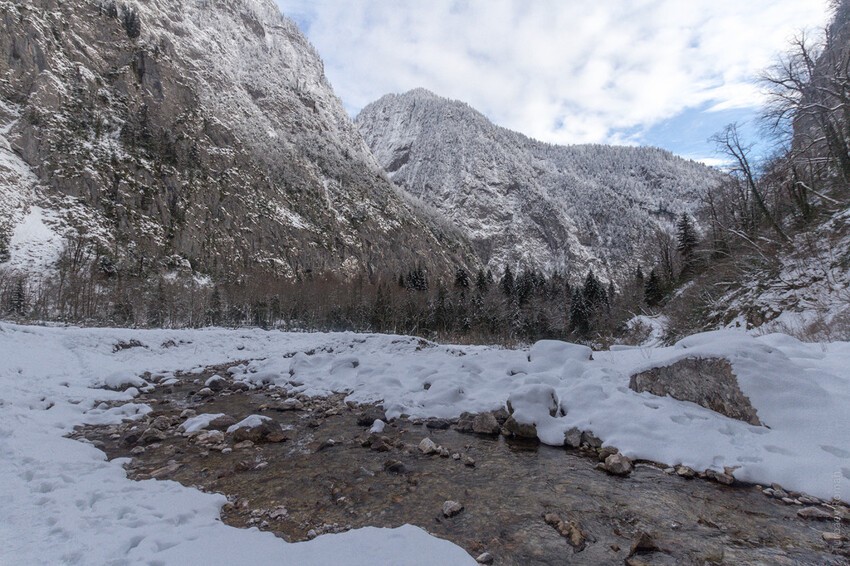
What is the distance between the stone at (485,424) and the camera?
7.85m

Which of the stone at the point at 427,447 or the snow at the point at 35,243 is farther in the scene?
the snow at the point at 35,243

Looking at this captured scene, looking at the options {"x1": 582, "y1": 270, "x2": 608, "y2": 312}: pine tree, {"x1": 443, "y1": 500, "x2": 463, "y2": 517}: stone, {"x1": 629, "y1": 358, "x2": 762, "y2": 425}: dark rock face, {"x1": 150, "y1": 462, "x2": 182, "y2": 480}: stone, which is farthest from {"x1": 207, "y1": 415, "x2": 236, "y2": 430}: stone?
{"x1": 582, "y1": 270, "x2": 608, "y2": 312}: pine tree

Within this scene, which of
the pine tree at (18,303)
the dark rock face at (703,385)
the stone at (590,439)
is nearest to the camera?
the dark rock face at (703,385)

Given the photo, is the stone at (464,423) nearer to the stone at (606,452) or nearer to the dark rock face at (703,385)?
the stone at (606,452)

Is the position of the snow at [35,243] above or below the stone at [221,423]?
above

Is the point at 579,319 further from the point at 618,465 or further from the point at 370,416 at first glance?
the point at 618,465

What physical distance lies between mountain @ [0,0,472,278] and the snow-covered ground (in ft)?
308

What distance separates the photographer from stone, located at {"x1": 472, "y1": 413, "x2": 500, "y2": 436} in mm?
7852

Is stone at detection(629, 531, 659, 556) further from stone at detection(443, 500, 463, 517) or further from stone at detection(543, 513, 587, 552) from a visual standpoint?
stone at detection(443, 500, 463, 517)

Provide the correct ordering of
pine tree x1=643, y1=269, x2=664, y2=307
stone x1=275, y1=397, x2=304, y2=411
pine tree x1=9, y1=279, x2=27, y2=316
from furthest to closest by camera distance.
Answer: pine tree x1=9, y1=279, x2=27, y2=316
pine tree x1=643, y1=269, x2=664, y2=307
stone x1=275, y1=397, x2=304, y2=411

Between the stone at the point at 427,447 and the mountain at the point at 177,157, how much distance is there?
3913 inches

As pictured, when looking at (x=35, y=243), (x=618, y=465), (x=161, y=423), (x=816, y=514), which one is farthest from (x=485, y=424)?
(x=35, y=243)

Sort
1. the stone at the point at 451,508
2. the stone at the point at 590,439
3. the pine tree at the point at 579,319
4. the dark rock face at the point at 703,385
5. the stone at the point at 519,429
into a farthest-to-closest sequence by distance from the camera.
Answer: the pine tree at the point at 579,319 → the stone at the point at 519,429 → the stone at the point at 590,439 → the dark rock face at the point at 703,385 → the stone at the point at 451,508

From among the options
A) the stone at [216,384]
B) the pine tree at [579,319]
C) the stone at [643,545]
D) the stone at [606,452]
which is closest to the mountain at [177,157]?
the pine tree at [579,319]
